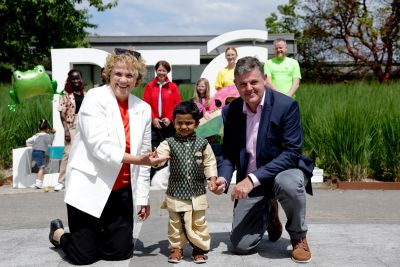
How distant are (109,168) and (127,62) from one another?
835 millimetres

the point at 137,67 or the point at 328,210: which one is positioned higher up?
the point at 137,67

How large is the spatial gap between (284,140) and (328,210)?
2.51 m

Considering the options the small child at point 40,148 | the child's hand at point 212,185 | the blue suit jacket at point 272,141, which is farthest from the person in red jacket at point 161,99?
the child's hand at point 212,185

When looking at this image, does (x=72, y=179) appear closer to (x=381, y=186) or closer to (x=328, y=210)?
(x=328, y=210)

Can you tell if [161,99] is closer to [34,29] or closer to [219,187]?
[219,187]

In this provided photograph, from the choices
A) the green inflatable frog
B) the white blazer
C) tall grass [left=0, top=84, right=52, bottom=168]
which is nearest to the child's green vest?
the white blazer

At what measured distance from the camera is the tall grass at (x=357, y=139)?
8305mm

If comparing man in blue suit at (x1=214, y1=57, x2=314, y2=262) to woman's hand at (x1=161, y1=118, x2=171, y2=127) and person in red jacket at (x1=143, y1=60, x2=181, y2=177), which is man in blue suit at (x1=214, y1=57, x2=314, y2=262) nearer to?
woman's hand at (x1=161, y1=118, x2=171, y2=127)

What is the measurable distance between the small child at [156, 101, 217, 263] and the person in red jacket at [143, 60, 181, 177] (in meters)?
3.94

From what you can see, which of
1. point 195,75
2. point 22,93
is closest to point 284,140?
point 22,93

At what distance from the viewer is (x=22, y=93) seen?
8.84m

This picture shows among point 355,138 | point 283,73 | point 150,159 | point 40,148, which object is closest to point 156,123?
point 40,148

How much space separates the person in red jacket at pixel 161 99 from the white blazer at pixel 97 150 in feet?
12.8

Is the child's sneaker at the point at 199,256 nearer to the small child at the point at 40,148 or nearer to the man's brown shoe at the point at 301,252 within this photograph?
the man's brown shoe at the point at 301,252
